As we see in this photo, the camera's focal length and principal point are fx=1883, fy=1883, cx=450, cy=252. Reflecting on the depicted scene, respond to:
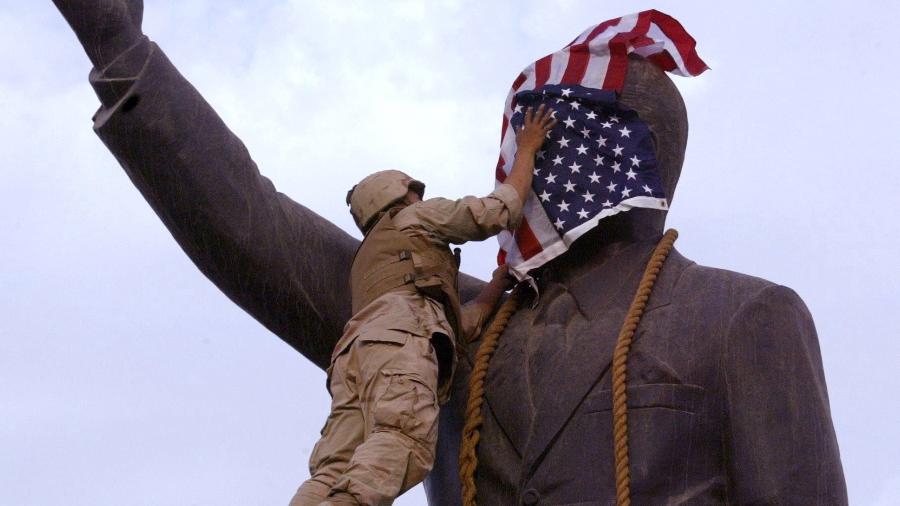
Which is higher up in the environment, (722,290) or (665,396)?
(722,290)

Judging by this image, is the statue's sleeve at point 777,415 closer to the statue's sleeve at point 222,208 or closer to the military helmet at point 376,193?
the military helmet at point 376,193

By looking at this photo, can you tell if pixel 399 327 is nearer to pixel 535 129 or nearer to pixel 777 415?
pixel 535 129

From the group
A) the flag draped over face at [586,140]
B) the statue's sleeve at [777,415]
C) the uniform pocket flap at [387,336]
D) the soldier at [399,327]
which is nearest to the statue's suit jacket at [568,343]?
the statue's sleeve at [777,415]

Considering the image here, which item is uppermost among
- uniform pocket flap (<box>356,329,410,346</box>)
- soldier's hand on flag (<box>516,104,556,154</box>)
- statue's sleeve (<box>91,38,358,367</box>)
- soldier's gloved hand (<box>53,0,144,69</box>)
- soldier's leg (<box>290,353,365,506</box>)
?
soldier's gloved hand (<box>53,0,144,69</box>)

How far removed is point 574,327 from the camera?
7871 millimetres

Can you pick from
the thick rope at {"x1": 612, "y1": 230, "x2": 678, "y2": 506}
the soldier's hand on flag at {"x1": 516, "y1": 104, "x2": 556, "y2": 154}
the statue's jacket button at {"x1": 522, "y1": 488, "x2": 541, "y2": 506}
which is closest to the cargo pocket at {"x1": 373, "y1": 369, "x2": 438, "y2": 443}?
the statue's jacket button at {"x1": 522, "y1": 488, "x2": 541, "y2": 506}

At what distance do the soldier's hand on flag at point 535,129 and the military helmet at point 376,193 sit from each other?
1.64 ft

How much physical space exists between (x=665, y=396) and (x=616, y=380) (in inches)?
8.0

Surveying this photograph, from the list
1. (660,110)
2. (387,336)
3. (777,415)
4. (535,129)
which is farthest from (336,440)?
(660,110)

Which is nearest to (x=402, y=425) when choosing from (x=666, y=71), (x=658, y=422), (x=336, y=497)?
(x=336, y=497)

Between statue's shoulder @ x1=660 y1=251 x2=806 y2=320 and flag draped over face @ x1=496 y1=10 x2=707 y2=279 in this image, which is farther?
flag draped over face @ x1=496 y1=10 x2=707 y2=279

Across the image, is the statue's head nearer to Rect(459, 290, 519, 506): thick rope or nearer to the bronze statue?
the bronze statue

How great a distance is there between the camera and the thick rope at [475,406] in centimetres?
767

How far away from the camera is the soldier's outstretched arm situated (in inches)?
297
